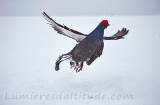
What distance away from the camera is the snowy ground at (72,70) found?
1829 mm

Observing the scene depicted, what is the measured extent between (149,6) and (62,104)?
3.87 ft

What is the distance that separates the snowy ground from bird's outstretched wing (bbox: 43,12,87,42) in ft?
0.13

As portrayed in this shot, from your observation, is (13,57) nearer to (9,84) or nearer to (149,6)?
(9,84)

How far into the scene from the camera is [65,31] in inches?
78.4

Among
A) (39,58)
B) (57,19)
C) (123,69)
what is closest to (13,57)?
(39,58)

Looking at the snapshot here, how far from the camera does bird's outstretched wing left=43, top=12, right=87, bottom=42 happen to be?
1968 mm

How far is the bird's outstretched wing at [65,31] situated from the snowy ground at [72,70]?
4 cm

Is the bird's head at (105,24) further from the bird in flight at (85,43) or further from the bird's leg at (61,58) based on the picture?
the bird's leg at (61,58)

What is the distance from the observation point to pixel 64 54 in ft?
6.38

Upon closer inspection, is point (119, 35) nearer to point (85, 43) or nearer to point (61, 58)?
point (85, 43)

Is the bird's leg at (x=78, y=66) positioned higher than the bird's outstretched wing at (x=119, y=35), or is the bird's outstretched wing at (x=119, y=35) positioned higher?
the bird's outstretched wing at (x=119, y=35)

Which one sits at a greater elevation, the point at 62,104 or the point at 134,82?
the point at 134,82

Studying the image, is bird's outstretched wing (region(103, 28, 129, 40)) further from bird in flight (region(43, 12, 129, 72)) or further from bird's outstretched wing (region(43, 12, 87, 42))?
bird's outstretched wing (region(43, 12, 87, 42))

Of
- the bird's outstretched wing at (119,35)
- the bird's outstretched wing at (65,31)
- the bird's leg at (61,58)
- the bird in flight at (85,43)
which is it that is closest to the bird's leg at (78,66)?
the bird in flight at (85,43)
